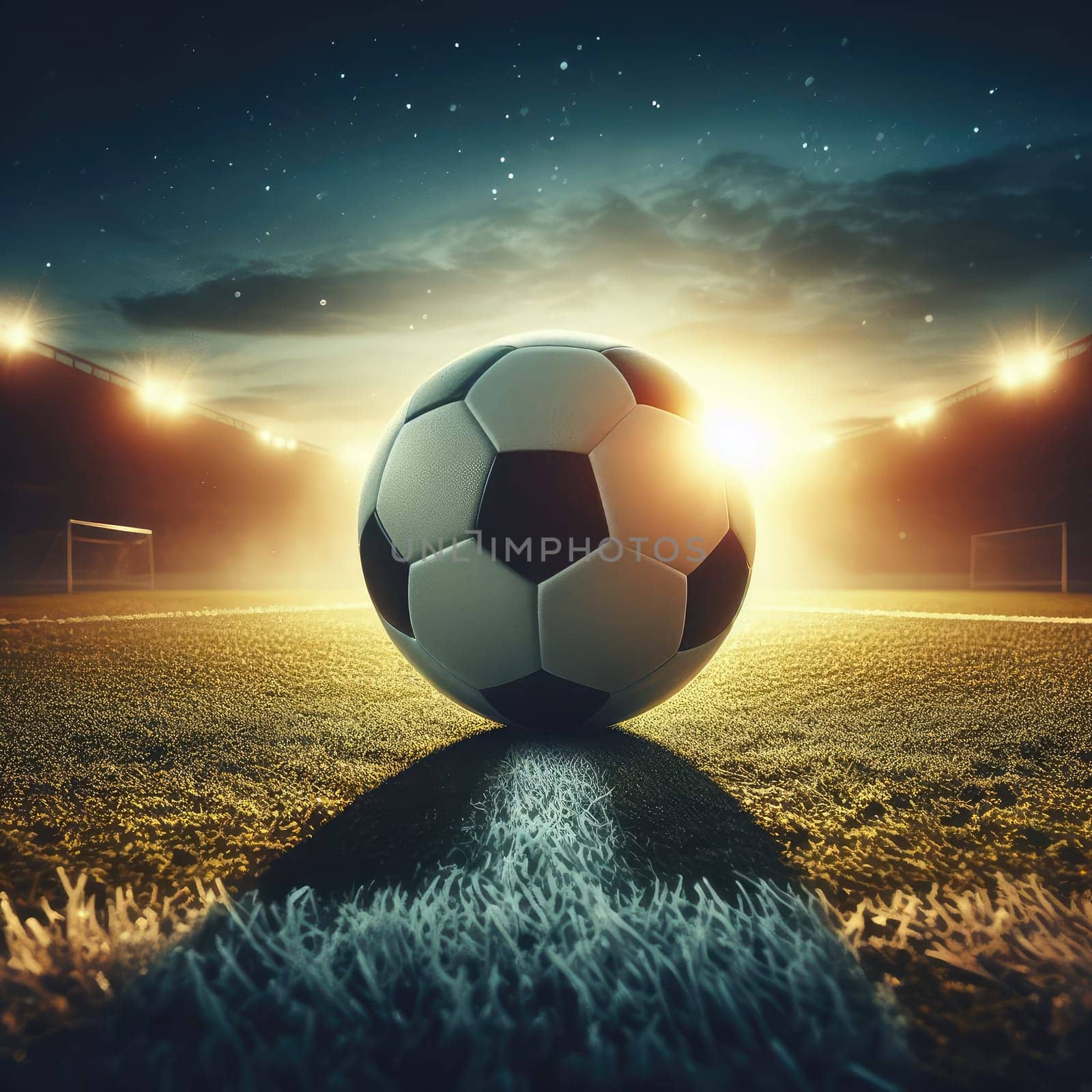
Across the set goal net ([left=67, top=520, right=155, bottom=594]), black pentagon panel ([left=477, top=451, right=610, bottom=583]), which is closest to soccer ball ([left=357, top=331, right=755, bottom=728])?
black pentagon panel ([left=477, top=451, right=610, bottom=583])

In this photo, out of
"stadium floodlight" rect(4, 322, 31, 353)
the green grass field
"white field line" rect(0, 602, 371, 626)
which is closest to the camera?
the green grass field

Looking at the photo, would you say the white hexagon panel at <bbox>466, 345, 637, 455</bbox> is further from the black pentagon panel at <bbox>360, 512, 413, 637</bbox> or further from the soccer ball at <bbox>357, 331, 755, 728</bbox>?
the black pentagon panel at <bbox>360, 512, 413, 637</bbox>

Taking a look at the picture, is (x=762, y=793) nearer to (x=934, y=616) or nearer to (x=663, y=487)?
(x=663, y=487)

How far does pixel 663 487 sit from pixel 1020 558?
772 inches

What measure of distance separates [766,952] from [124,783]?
58.7 inches

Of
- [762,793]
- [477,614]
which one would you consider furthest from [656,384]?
[762,793]

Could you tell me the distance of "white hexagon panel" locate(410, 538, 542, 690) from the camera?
1.77 meters

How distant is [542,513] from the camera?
A: 5.67 ft

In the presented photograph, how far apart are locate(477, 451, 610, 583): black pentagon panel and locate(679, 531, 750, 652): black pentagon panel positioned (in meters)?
0.33

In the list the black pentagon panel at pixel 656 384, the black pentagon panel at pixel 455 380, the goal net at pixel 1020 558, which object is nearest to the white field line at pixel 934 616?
the black pentagon panel at pixel 656 384

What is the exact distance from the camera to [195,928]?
1.06m

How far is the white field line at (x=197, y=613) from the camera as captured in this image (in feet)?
18.9

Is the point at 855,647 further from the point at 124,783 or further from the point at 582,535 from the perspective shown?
the point at 124,783

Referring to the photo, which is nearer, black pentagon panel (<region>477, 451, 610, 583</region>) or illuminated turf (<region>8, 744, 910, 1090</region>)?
illuminated turf (<region>8, 744, 910, 1090</region>)
